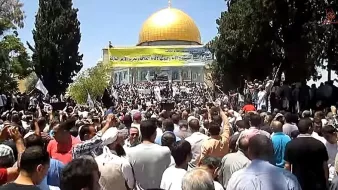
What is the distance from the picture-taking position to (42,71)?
52719mm

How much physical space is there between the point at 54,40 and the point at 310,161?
157ft

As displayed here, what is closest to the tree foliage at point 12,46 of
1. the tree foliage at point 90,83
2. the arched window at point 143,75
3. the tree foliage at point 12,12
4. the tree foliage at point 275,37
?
the tree foliage at point 12,12

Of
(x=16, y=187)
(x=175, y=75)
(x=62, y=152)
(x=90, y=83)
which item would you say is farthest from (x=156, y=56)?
(x=16, y=187)

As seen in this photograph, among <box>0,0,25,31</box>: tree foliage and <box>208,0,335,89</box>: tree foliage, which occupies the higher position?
<box>0,0,25,31</box>: tree foliage

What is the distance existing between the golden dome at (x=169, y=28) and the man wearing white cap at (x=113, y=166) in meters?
103

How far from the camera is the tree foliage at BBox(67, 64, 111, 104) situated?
74688 mm

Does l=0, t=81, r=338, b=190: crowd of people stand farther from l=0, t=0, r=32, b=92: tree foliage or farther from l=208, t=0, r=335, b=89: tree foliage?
l=0, t=0, r=32, b=92: tree foliage

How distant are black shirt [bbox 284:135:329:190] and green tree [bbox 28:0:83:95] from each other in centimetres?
4724

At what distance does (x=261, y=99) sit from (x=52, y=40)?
33.5 m

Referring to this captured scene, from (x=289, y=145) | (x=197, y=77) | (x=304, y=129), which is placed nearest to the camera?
(x=289, y=145)

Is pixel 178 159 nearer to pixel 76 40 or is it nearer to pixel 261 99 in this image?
pixel 261 99

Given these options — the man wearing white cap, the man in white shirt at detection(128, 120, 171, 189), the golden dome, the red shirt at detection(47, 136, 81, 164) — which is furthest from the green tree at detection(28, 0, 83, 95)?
the golden dome

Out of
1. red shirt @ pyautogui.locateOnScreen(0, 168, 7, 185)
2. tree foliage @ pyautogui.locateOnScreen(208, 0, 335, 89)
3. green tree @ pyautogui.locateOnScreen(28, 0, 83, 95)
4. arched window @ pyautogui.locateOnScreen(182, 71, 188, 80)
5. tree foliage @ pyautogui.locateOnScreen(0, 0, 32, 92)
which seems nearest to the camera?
red shirt @ pyautogui.locateOnScreen(0, 168, 7, 185)

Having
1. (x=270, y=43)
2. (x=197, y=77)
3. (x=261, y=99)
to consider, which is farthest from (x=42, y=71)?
(x=197, y=77)
